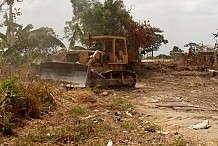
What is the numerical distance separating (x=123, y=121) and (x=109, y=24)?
15900mm

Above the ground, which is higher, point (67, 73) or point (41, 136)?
point (67, 73)

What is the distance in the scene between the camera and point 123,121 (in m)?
8.55

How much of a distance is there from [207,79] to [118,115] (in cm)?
1323

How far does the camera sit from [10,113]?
296 inches

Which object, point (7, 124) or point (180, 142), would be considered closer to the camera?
point (180, 142)

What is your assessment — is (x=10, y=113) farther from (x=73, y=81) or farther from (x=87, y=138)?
(x=73, y=81)

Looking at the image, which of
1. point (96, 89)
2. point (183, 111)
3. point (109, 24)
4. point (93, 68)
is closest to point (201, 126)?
point (183, 111)

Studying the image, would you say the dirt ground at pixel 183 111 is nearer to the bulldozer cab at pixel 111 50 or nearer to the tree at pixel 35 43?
the bulldozer cab at pixel 111 50

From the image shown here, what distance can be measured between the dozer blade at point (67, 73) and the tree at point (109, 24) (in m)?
8.63

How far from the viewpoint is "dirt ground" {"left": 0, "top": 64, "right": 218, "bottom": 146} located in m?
6.63

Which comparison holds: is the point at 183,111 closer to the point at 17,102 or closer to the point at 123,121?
the point at 123,121

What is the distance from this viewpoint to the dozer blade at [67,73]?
14.4 meters

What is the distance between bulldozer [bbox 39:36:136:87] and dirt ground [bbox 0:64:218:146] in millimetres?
1123

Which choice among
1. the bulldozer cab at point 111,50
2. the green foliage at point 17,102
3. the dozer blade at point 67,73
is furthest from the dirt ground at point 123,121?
the bulldozer cab at point 111,50
